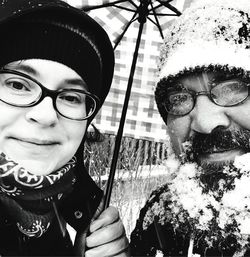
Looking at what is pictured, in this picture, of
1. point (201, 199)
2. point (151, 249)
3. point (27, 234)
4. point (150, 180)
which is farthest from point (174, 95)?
point (150, 180)

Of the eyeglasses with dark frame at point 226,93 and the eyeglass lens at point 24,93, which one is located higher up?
the eyeglasses with dark frame at point 226,93

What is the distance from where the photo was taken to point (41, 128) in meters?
1.88

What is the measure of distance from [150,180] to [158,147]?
3.42 feet

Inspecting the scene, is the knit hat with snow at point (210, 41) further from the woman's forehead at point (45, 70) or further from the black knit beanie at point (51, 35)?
the woman's forehead at point (45, 70)

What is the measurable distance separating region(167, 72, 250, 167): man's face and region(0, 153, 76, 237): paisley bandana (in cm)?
84

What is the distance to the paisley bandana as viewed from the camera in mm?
1859

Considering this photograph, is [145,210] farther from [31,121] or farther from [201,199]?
[31,121]

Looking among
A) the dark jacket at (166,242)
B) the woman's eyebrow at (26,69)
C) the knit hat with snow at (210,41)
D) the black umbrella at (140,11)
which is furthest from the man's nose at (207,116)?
the woman's eyebrow at (26,69)

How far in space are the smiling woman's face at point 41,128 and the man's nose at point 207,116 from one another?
81 cm

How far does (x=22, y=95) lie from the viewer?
1.87 m

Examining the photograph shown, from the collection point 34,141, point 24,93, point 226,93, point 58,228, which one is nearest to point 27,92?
point 24,93

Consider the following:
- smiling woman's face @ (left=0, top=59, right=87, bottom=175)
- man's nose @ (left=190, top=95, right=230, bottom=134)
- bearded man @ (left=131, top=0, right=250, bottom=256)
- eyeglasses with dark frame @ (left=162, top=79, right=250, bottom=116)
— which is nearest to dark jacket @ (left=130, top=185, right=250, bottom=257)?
bearded man @ (left=131, top=0, right=250, bottom=256)

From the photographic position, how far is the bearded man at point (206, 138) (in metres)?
2.12

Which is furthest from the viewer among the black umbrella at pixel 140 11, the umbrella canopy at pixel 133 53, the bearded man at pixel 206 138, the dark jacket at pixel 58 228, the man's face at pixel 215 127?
the umbrella canopy at pixel 133 53
